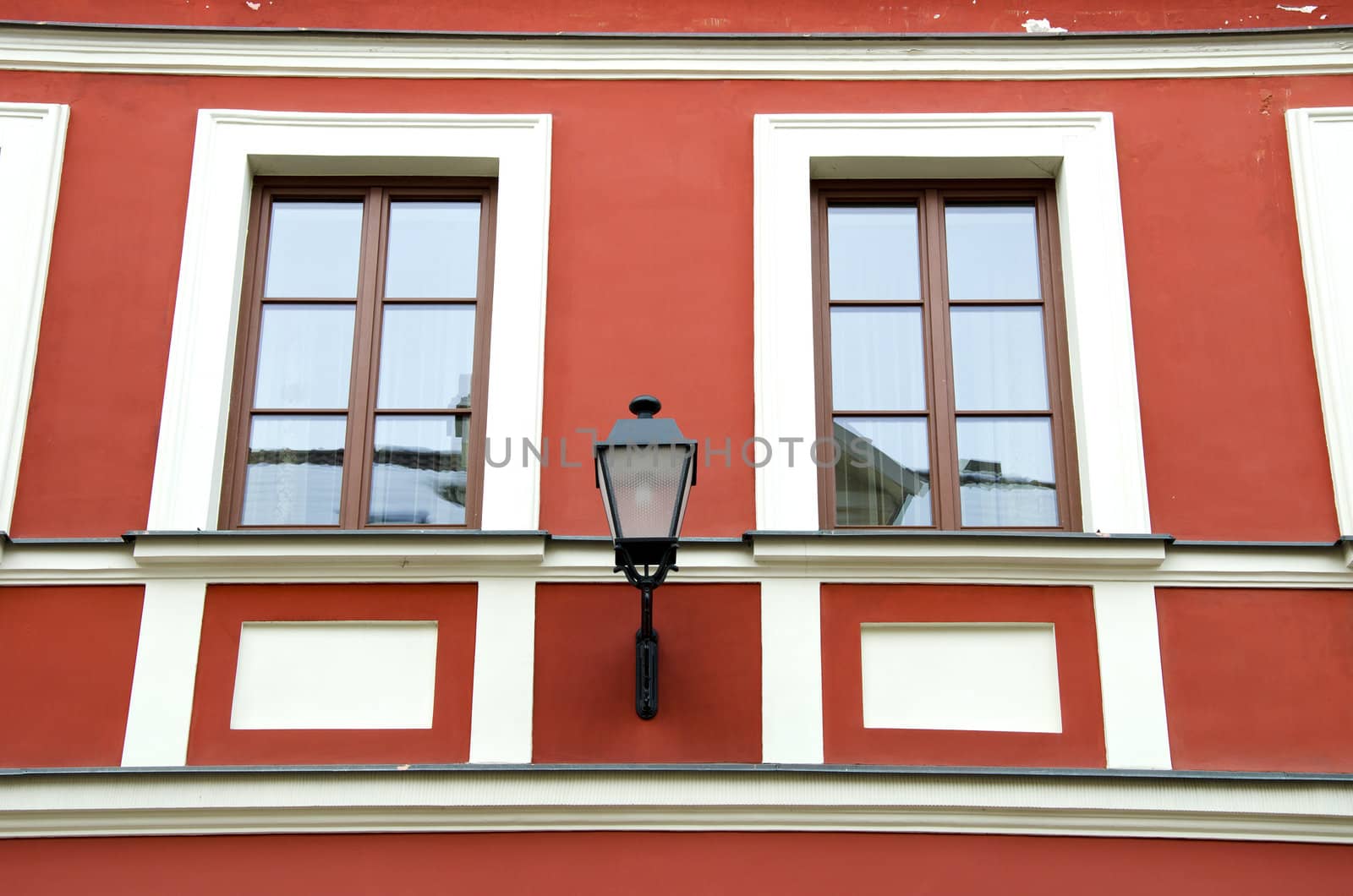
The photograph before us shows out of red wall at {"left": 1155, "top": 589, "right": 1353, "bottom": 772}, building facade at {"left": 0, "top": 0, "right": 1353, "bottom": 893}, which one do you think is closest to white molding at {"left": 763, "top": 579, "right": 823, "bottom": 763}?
building facade at {"left": 0, "top": 0, "right": 1353, "bottom": 893}

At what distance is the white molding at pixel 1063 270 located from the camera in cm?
580

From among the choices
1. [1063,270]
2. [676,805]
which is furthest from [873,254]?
[676,805]

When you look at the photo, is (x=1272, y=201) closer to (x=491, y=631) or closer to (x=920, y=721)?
(x=920, y=721)

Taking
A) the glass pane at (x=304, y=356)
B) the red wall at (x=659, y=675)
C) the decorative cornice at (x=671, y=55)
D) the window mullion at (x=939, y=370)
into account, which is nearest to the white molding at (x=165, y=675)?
the glass pane at (x=304, y=356)

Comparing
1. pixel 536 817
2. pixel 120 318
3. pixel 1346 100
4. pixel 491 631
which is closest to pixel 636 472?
pixel 491 631

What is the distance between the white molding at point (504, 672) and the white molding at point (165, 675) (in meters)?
1.15

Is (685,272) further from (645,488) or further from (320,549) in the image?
(320,549)

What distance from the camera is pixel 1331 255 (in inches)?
239

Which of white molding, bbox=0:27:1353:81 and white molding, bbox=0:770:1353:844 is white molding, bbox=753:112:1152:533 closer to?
white molding, bbox=0:27:1353:81

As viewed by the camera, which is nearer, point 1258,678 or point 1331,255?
point 1258,678

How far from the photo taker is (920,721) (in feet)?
18.0

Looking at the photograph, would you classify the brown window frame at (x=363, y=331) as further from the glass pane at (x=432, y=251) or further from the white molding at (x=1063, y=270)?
the white molding at (x=1063, y=270)

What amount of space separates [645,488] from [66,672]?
2.53 metres

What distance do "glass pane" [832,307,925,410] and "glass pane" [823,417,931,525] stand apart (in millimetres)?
102
